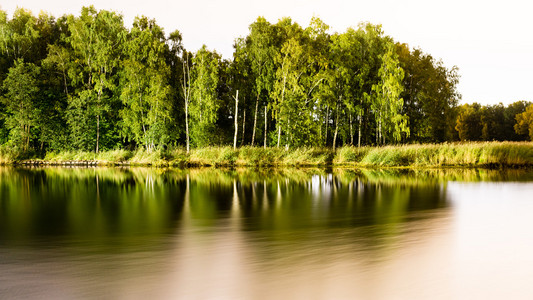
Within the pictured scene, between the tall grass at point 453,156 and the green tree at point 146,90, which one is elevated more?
the green tree at point 146,90

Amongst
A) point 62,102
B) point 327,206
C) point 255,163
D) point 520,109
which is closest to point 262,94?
point 255,163

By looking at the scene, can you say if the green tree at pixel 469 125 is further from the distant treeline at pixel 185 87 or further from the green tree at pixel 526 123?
the distant treeline at pixel 185 87

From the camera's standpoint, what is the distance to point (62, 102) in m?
49.1

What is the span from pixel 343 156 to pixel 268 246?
2901 cm

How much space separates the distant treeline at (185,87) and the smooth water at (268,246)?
2629 cm

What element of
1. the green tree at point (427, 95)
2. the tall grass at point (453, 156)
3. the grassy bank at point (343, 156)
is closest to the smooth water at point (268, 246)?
the tall grass at point (453, 156)

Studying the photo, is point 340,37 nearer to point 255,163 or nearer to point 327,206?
point 255,163

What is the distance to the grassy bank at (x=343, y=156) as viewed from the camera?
35125 millimetres

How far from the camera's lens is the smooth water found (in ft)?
21.4

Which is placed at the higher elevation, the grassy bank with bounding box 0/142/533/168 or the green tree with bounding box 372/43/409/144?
the green tree with bounding box 372/43/409/144

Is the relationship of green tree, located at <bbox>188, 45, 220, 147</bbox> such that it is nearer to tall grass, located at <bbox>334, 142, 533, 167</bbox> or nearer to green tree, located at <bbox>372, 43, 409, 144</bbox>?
tall grass, located at <bbox>334, 142, 533, 167</bbox>

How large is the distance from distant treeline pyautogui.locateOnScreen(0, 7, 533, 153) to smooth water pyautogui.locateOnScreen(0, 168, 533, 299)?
26286 mm

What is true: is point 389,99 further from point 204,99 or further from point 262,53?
point 204,99

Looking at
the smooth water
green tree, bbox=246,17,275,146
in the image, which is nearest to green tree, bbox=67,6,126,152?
green tree, bbox=246,17,275,146
